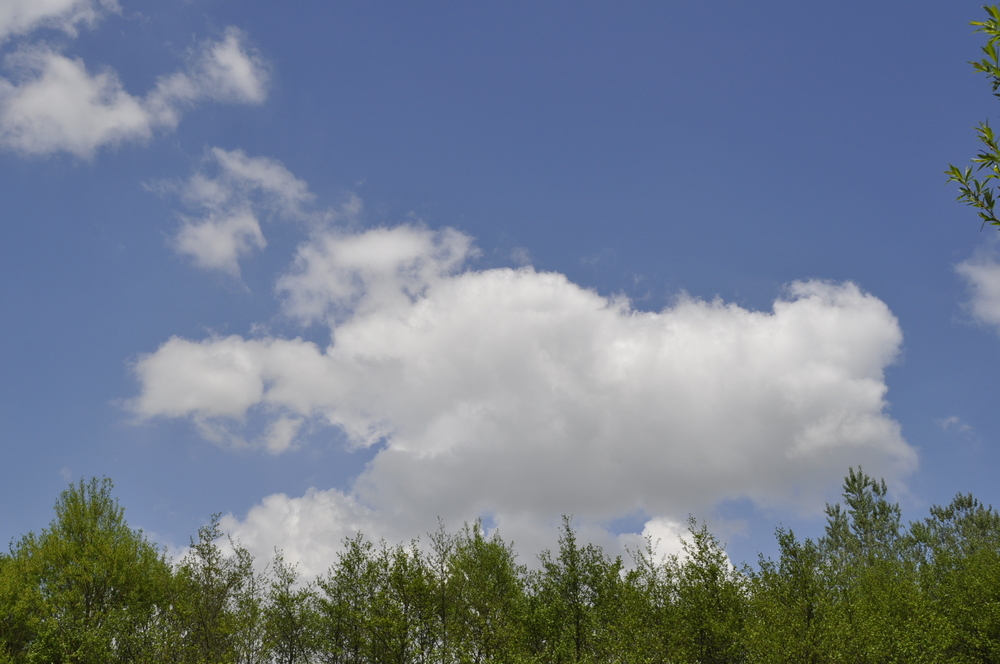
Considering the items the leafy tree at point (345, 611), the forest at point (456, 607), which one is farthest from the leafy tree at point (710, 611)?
Answer: the leafy tree at point (345, 611)

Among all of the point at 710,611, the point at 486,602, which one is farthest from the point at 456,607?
the point at 710,611

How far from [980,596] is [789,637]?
1725 cm

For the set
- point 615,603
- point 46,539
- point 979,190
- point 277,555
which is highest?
point 46,539

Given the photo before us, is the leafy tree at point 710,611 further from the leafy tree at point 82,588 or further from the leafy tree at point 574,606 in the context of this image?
the leafy tree at point 82,588

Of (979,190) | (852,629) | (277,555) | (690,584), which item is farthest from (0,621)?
(979,190)

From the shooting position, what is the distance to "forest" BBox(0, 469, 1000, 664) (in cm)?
3800

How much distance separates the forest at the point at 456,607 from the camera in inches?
1496

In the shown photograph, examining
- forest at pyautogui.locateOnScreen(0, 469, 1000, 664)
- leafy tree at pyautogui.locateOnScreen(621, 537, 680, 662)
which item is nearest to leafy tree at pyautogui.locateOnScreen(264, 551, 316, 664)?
forest at pyautogui.locateOnScreen(0, 469, 1000, 664)

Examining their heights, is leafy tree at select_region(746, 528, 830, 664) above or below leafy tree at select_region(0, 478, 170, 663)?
below

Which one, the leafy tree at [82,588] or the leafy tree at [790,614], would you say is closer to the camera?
the leafy tree at [790,614]

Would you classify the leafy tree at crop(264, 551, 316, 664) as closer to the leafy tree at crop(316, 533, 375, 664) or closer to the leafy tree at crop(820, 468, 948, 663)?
the leafy tree at crop(316, 533, 375, 664)

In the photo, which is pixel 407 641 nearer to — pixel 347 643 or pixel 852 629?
pixel 347 643

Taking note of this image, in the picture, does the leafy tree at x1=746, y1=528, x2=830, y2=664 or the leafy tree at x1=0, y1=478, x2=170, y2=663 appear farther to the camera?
the leafy tree at x1=0, y1=478, x2=170, y2=663

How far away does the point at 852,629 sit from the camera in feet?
109
